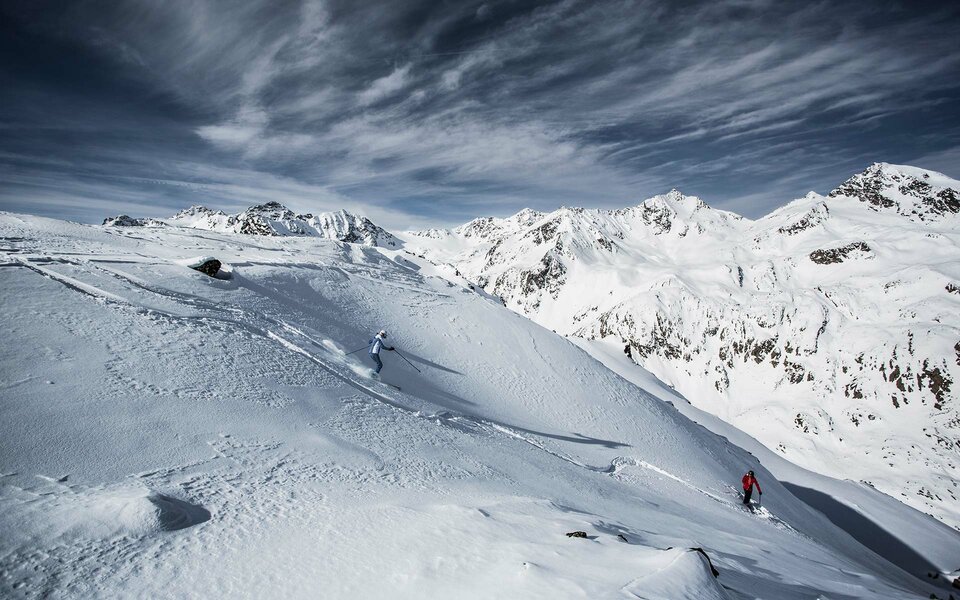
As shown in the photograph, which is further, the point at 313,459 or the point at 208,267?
the point at 208,267

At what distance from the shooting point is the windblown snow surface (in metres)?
5.52

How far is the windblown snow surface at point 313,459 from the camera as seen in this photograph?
18.1 ft

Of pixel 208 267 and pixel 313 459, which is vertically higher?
pixel 208 267

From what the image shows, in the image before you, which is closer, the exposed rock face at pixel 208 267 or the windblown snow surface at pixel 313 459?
the windblown snow surface at pixel 313 459

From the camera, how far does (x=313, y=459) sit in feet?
30.5

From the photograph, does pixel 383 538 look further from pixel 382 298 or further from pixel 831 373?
pixel 831 373

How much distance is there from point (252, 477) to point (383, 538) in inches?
131

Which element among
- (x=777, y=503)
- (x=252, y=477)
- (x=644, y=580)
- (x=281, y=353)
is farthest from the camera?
(x=777, y=503)

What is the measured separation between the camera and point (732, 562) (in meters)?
8.80

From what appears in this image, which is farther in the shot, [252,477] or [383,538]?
[252,477]

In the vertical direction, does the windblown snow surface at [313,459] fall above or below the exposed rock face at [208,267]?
below

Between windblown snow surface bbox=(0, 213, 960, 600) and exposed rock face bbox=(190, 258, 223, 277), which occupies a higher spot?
exposed rock face bbox=(190, 258, 223, 277)

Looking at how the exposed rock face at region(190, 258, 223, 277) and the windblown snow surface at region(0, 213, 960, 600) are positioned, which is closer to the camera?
the windblown snow surface at region(0, 213, 960, 600)

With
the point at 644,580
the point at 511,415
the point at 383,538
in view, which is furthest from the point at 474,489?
the point at 511,415
